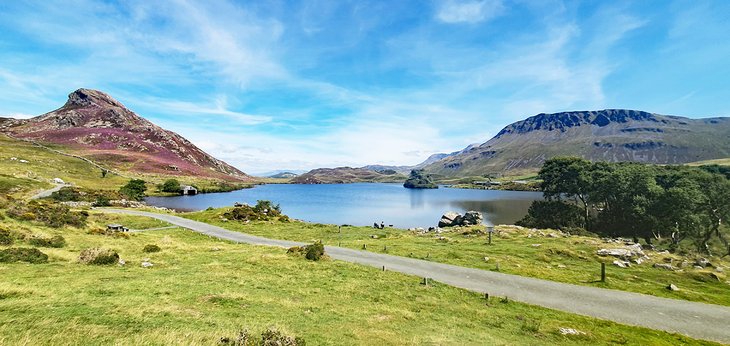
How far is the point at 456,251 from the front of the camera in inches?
1510

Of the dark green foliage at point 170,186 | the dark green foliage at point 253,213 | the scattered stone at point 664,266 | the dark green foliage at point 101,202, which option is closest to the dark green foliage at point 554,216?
the scattered stone at point 664,266

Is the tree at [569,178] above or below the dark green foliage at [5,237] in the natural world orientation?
above

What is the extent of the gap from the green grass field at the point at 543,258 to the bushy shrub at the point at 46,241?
79.2 ft

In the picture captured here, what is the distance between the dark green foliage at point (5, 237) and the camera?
2651cm

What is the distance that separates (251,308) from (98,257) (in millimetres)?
17071


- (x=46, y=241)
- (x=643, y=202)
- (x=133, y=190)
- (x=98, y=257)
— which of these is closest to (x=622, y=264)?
(x=643, y=202)

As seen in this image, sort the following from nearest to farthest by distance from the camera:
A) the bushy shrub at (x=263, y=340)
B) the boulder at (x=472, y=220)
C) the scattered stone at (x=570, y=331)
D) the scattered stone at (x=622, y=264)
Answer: the bushy shrub at (x=263, y=340) → the scattered stone at (x=570, y=331) → the scattered stone at (x=622, y=264) → the boulder at (x=472, y=220)

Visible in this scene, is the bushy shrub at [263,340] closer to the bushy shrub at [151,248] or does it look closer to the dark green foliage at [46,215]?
the bushy shrub at [151,248]

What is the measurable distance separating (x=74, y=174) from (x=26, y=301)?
489ft

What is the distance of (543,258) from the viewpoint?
35.8m

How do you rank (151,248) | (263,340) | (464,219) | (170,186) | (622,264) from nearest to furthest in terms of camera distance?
(263,340)
(151,248)
(622,264)
(464,219)
(170,186)

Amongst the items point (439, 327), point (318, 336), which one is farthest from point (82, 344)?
point (439, 327)

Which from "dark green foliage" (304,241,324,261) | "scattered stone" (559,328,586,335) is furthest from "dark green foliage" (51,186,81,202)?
"scattered stone" (559,328,586,335)

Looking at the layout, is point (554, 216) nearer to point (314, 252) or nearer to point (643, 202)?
point (643, 202)
